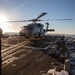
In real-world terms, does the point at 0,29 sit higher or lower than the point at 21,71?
higher

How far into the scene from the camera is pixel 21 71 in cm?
912

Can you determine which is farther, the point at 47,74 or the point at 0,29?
the point at 47,74

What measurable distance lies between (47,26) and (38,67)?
32.1m

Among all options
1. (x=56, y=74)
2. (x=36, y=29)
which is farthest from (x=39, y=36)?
(x=56, y=74)

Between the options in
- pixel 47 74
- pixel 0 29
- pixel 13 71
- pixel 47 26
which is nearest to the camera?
pixel 0 29

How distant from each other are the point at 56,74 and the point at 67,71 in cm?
143

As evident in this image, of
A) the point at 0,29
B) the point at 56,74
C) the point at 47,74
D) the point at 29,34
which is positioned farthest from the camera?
the point at 29,34

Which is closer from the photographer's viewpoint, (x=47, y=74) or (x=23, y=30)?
(x=47, y=74)

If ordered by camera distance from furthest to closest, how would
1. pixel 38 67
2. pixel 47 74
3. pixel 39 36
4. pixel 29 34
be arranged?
pixel 39 36, pixel 29 34, pixel 38 67, pixel 47 74

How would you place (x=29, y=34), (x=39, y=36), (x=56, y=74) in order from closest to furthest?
(x=56, y=74) < (x=29, y=34) < (x=39, y=36)

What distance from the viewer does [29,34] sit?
2858cm

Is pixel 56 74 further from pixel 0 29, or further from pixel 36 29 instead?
pixel 36 29

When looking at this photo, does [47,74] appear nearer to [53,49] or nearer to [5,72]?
[5,72]

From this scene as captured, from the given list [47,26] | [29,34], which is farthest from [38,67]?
[47,26]
